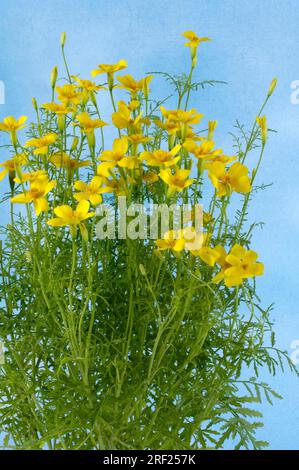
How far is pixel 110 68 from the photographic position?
141 centimetres

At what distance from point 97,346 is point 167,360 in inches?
5.8

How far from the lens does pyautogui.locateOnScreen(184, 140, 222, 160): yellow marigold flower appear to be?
1.27 metres

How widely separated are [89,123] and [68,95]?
133 mm

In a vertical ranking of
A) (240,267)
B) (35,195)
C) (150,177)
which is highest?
(150,177)

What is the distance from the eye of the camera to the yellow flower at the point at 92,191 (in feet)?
4.08

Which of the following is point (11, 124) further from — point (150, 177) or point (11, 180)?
point (150, 177)

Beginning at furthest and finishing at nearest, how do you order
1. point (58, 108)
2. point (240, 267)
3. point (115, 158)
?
1. point (58, 108)
2. point (115, 158)
3. point (240, 267)

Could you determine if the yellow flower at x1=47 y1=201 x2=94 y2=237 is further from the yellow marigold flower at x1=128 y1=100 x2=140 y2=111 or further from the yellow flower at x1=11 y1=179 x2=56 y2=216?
the yellow marigold flower at x1=128 y1=100 x2=140 y2=111

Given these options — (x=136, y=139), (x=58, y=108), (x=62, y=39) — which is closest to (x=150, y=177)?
(x=136, y=139)

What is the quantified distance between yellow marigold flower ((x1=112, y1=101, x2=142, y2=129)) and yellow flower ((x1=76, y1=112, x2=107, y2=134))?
0.03m

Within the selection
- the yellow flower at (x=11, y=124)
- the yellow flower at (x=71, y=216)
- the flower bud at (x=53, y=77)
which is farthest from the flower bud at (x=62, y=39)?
the yellow flower at (x=71, y=216)

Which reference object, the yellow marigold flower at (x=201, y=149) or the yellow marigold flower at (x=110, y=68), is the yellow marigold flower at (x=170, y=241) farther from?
the yellow marigold flower at (x=110, y=68)

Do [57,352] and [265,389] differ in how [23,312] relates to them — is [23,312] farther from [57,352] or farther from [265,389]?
[265,389]
